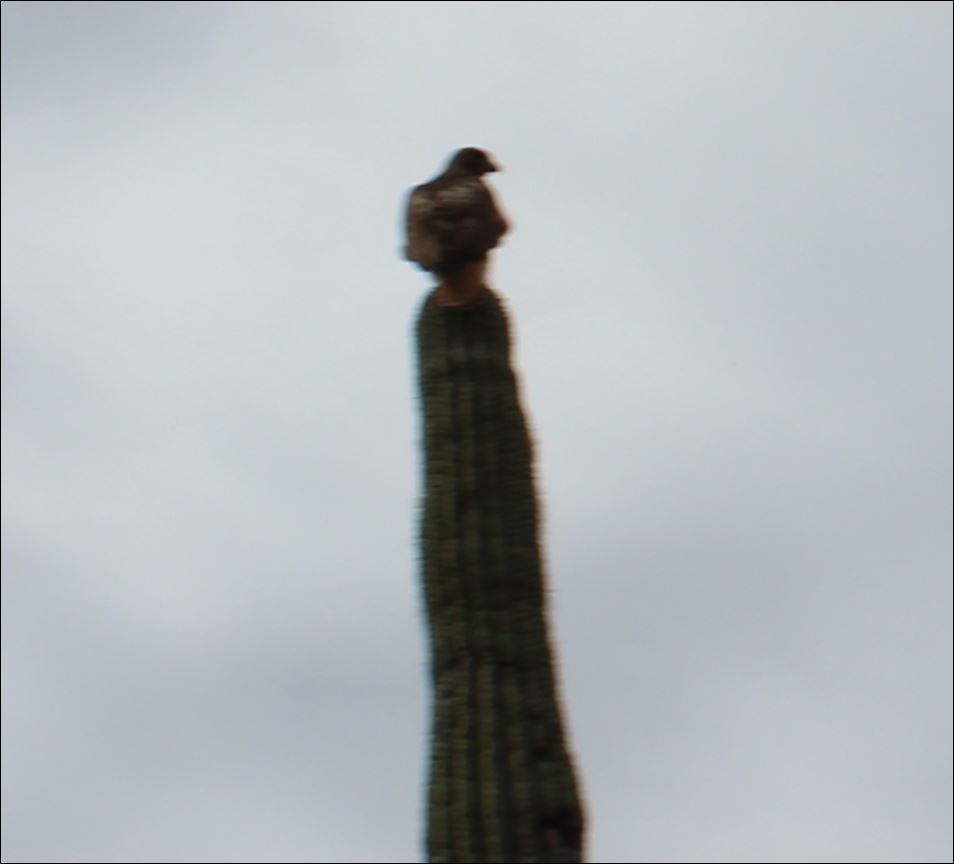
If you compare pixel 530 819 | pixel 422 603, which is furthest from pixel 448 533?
pixel 530 819

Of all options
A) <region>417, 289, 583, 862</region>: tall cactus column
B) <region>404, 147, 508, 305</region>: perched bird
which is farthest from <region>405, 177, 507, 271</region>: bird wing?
<region>417, 289, 583, 862</region>: tall cactus column

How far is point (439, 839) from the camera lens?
399 inches

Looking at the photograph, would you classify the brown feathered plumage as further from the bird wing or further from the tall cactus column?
the tall cactus column

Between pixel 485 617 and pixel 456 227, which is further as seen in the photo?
pixel 456 227

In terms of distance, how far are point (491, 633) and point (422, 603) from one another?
0.94 feet

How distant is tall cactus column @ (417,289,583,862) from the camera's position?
10.1 meters

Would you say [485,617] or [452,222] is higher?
[452,222]

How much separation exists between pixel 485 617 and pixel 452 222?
137cm

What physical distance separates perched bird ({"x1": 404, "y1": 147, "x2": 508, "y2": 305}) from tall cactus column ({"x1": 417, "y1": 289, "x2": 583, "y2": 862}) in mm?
95

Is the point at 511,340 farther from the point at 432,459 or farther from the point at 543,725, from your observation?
the point at 543,725

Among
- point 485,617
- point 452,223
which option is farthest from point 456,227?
point 485,617

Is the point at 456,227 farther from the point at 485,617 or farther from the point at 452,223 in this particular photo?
the point at 485,617

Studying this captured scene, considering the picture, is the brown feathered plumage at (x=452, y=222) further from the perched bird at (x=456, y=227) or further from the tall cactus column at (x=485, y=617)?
the tall cactus column at (x=485, y=617)

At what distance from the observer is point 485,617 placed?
1040 centimetres
